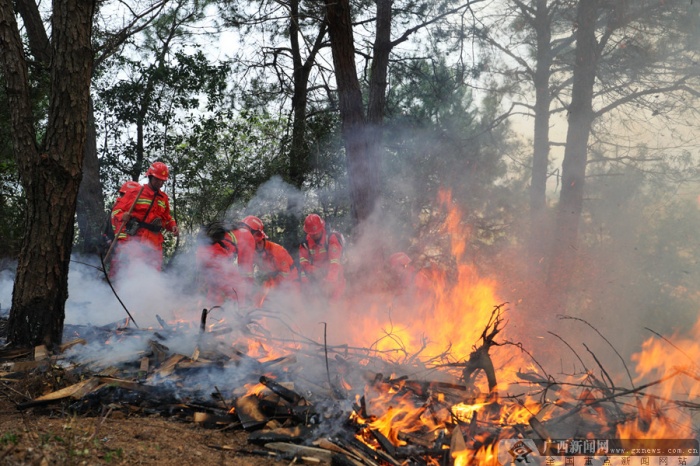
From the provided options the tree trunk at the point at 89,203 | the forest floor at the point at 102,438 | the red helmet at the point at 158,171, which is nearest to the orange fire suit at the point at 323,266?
the red helmet at the point at 158,171

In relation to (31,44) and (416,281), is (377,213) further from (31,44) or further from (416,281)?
(31,44)

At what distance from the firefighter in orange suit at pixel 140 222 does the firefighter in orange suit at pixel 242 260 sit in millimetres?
1294

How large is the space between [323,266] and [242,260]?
1582 millimetres

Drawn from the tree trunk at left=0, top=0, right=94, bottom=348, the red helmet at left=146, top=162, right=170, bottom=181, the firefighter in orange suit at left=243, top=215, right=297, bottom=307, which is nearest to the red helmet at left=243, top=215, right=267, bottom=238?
the firefighter in orange suit at left=243, top=215, right=297, bottom=307

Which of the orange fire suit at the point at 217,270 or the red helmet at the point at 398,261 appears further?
the red helmet at the point at 398,261

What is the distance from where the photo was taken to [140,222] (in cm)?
877

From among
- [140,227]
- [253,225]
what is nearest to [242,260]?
[253,225]

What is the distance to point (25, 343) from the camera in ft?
17.9

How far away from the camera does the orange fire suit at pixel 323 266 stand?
30.5 ft

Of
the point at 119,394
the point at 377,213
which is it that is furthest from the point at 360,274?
the point at 119,394

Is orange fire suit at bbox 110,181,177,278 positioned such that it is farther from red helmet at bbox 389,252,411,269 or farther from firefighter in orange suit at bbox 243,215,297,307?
red helmet at bbox 389,252,411,269

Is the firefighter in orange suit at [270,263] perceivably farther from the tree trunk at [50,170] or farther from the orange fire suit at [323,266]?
the tree trunk at [50,170]

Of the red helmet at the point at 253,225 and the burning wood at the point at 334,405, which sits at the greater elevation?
the red helmet at the point at 253,225

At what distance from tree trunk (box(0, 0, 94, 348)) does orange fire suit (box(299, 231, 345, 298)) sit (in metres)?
4.43
